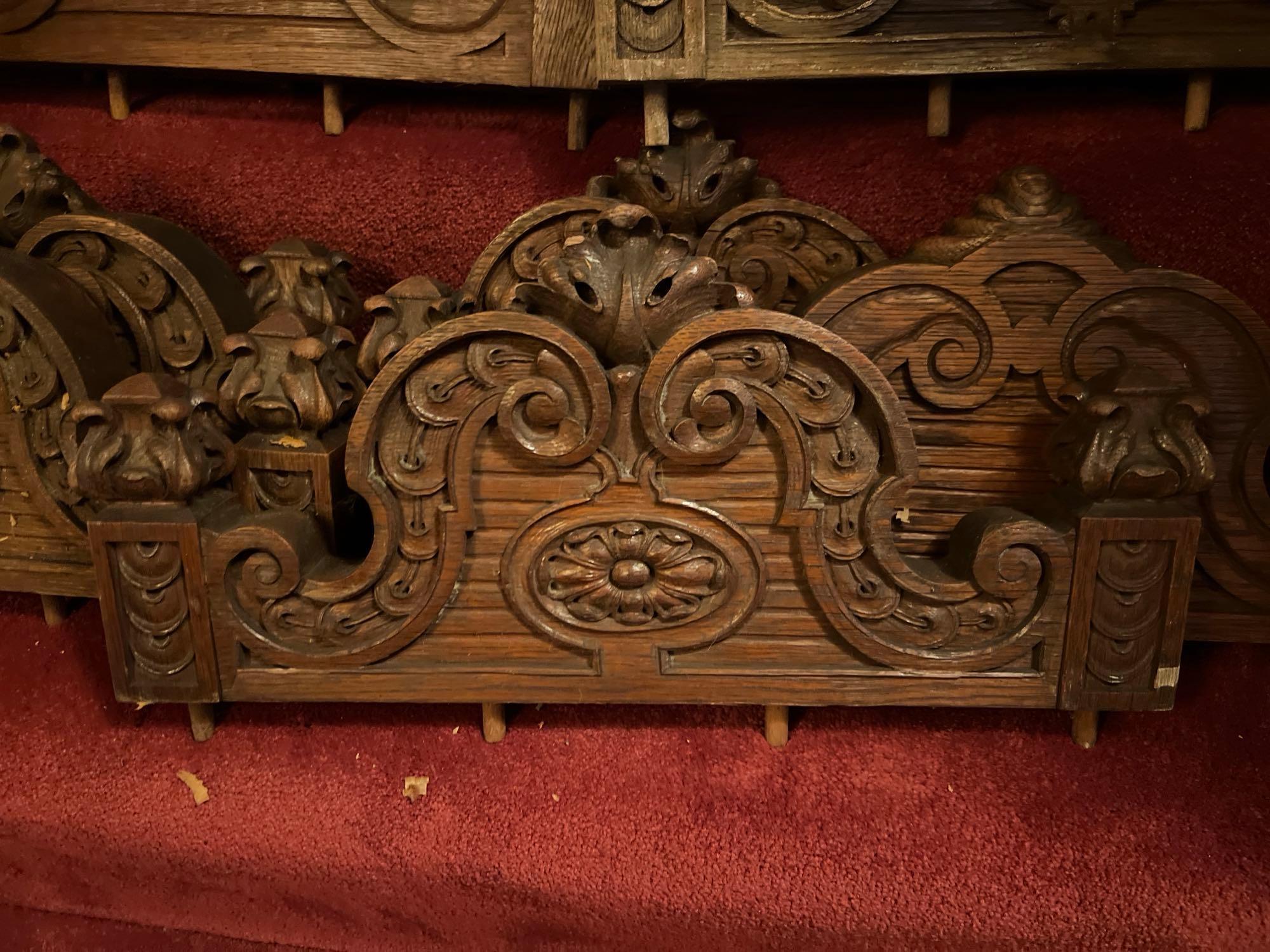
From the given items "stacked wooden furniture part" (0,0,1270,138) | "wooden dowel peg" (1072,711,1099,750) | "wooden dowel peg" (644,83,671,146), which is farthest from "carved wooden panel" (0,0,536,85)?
"wooden dowel peg" (1072,711,1099,750)

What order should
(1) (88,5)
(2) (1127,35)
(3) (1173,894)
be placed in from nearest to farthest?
(3) (1173,894), (2) (1127,35), (1) (88,5)

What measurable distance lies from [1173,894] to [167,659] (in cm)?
80

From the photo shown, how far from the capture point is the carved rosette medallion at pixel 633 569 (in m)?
0.71

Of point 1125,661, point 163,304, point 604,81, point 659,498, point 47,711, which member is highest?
point 604,81

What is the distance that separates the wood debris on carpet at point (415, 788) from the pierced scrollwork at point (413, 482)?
0.39 feet

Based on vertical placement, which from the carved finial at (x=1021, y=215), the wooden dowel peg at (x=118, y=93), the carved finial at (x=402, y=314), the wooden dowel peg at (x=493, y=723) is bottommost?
the wooden dowel peg at (x=493, y=723)

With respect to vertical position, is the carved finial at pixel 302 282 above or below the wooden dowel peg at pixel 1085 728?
above

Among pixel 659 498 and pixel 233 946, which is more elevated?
pixel 659 498

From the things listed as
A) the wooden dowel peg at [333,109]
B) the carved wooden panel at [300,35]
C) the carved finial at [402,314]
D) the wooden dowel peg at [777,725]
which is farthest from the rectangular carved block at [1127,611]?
the wooden dowel peg at [333,109]

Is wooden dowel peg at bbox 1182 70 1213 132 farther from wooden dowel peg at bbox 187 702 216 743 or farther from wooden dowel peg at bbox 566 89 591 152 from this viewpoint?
wooden dowel peg at bbox 187 702 216 743

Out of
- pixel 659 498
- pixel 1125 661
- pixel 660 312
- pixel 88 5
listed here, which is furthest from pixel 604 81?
pixel 1125 661

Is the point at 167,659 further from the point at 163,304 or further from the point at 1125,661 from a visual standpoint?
the point at 1125,661

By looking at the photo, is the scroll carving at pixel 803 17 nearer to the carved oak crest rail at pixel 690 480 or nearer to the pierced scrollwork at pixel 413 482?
the carved oak crest rail at pixel 690 480

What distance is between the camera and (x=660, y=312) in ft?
2.29
